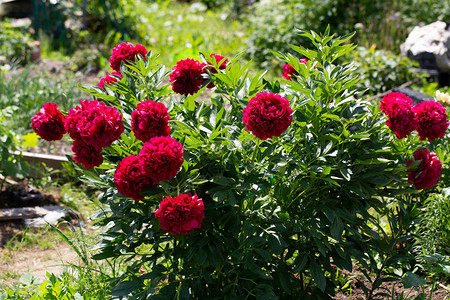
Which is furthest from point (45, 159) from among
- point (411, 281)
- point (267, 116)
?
point (411, 281)

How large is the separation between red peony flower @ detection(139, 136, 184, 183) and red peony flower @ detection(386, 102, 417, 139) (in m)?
0.85

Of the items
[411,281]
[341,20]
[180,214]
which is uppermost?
[180,214]

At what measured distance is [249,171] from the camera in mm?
2059

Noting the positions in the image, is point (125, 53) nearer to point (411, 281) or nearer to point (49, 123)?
point (49, 123)

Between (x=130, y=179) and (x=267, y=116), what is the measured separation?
0.55m

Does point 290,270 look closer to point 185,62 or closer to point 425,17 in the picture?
point 185,62

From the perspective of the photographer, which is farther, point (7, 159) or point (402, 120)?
point (7, 159)

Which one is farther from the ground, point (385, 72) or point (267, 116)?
point (267, 116)

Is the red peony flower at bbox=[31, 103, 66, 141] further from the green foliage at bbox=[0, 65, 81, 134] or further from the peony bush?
the green foliage at bbox=[0, 65, 81, 134]

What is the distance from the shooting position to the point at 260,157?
2.14 m

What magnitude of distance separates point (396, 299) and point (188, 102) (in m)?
1.49

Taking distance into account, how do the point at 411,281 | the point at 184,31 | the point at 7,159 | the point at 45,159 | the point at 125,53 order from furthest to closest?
the point at 184,31, the point at 45,159, the point at 7,159, the point at 125,53, the point at 411,281

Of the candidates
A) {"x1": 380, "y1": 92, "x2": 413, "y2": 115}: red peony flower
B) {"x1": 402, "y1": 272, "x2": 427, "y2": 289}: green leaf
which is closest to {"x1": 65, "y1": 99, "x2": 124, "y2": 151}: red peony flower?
{"x1": 380, "y1": 92, "x2": 413, "y2": 115}: red peony flower

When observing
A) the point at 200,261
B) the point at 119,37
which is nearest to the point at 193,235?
the point at 200,261
